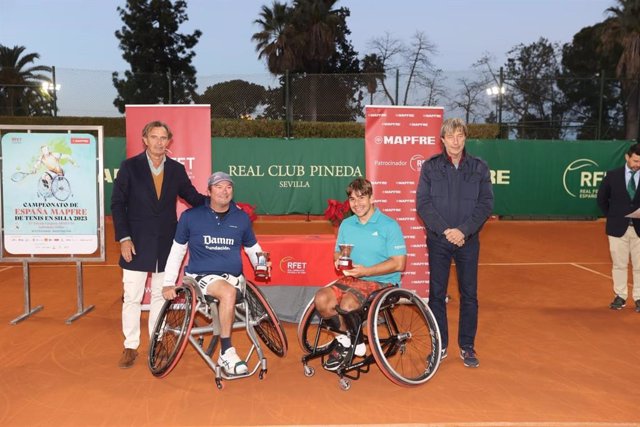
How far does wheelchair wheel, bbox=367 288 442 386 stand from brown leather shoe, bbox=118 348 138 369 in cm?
189

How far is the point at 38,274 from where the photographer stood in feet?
26.9

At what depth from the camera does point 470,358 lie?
4.51 meters

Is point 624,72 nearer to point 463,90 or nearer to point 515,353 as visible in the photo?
point 463,90

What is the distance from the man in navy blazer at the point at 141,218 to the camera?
4.59m

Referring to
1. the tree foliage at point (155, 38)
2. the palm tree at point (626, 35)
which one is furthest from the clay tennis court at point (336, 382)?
the tree foliage at point (155, 38)

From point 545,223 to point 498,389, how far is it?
37.7 feet

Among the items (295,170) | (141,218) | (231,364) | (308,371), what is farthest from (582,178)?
(231,364)

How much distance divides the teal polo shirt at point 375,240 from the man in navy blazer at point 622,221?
3273 millimetres

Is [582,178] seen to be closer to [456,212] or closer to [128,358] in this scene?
[456,212]

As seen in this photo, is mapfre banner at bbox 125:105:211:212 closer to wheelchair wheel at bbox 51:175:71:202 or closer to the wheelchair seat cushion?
wheelchair wheel at bbox 51:175:71:202

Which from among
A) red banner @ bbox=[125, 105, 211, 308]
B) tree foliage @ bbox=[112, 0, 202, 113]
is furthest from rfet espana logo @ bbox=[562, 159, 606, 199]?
tree foliage @ bbox=[112, 0, 202, 113]

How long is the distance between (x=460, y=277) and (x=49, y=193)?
399 cm

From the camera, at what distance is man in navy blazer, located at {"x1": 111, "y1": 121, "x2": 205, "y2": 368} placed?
15.1 feet

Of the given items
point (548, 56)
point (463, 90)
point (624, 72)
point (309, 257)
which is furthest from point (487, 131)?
point (548, 56)
